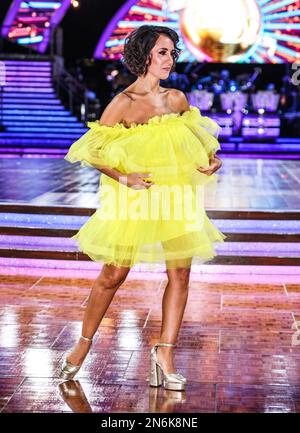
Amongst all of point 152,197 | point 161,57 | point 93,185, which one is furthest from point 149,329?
point 93,185

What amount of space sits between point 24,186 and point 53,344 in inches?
170

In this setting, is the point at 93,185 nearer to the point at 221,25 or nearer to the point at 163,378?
the point at 163,378

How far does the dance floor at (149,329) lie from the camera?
3545mm

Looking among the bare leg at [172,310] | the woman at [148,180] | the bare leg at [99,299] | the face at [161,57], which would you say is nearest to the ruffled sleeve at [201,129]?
the woman at [148,180]

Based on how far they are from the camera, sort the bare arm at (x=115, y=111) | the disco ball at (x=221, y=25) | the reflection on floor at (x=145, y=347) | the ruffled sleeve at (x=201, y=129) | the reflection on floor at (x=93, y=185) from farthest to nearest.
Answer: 1. the disco ball at (x=221, y=25)
2. the reflection on floor at (x=93, y=185)
3. the ruffled sleeve at (x=201, y=129)
4. the bare arm at (x=115, y=111)
5. the reflection on floor at (x=145, y=347)

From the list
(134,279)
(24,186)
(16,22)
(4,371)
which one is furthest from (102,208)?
(16,22)

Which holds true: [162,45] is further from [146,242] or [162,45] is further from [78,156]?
[146,242]

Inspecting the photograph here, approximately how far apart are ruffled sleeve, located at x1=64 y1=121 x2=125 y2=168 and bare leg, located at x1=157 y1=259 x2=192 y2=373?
54cm

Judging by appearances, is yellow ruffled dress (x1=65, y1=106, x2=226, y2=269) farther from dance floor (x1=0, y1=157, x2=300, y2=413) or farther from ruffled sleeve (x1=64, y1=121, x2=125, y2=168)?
dance floor (x1=0, y1=157, x2=300, y2=413)

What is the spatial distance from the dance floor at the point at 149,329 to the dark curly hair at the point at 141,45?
4.47 ft

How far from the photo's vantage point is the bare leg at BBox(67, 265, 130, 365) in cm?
366

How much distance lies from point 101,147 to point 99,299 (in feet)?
2.13

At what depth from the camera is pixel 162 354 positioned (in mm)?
3699

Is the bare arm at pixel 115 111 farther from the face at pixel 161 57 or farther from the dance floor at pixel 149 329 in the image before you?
the dance floor at pixel 149 329
